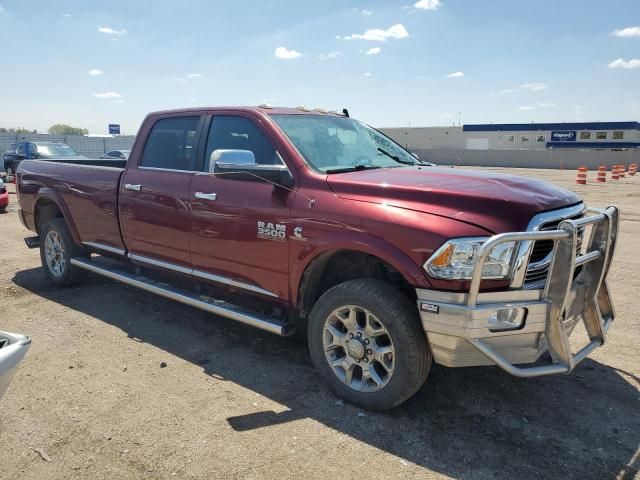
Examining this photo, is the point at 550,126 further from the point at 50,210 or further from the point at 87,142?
the point at 50,210

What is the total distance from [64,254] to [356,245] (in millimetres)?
4307

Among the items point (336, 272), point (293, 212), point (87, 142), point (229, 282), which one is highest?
point (87, 142)

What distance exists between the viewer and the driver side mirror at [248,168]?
11.9 ft

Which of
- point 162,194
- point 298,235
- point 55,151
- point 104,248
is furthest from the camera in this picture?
point 55,151

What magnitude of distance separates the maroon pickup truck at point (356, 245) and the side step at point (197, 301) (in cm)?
2

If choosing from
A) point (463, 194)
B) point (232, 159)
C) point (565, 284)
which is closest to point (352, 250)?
point (463, 194)

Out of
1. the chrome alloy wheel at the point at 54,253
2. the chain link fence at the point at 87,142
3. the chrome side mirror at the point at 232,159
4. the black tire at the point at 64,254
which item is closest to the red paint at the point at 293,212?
the chrome side mirror at the point at 232,159

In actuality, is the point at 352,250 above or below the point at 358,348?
above

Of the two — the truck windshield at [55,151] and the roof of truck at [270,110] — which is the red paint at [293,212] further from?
the truck windshield at [55,151]

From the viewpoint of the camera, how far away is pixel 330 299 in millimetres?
3447

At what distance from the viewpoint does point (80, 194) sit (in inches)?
221

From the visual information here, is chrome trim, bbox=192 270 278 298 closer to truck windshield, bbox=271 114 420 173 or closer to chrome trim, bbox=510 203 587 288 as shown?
truck windshield, bbox=271 114 420 173

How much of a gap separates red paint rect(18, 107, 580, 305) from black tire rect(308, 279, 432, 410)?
0.25 m

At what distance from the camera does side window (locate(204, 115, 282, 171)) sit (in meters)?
4.05
